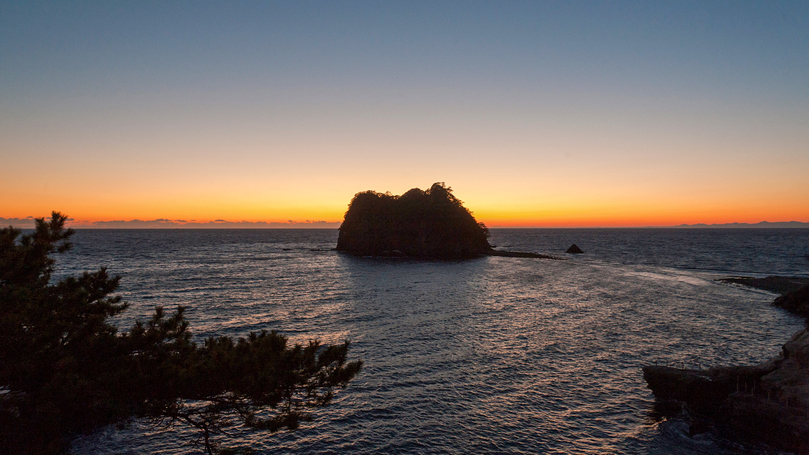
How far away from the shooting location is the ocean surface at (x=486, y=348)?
14.2 metres

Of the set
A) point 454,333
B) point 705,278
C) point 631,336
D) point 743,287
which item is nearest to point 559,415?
point 454,333

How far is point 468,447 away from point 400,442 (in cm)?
232

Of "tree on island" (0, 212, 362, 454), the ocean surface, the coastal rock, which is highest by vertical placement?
"tree on island" (0, 212, 362, 454)

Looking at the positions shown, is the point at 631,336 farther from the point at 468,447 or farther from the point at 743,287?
the point at 743,287

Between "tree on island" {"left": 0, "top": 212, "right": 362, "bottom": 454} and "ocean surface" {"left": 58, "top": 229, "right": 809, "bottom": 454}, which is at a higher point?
"tree on island" {"left": 0, "top": 212, "right": 362, "bottom": 454}

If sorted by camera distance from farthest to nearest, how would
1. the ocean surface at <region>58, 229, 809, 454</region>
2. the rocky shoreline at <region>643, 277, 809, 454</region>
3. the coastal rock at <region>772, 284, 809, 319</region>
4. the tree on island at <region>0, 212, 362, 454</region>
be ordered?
the coastal rock at <region>772, 284, 809, 319</region> < the ocean surface at <region>58, 229, 809, 454</region> < the rocky shoreline at <region>643, 277, 809, 454</region> < the tree on island at <region>0, 212, 362, 454</region>

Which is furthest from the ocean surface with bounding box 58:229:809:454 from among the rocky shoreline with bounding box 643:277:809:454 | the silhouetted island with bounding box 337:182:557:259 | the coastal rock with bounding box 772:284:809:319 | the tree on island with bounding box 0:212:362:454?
the silhouetted island with bounding box 337:182:557:259

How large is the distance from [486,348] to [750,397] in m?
12.2

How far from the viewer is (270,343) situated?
9031mm

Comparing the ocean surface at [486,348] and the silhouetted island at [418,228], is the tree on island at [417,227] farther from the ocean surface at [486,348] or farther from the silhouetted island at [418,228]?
the ocean surface at [486,348]

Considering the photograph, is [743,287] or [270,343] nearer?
[270,343]

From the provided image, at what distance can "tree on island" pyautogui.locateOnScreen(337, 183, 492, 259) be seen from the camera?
100 metres

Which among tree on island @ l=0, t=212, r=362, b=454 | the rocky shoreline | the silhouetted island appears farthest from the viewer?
the silhouetted island

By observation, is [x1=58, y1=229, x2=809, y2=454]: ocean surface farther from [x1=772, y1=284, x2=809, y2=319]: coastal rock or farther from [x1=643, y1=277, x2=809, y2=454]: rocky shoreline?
[x1=772, y1=284, x2=809, y2=319]: coastal rock
